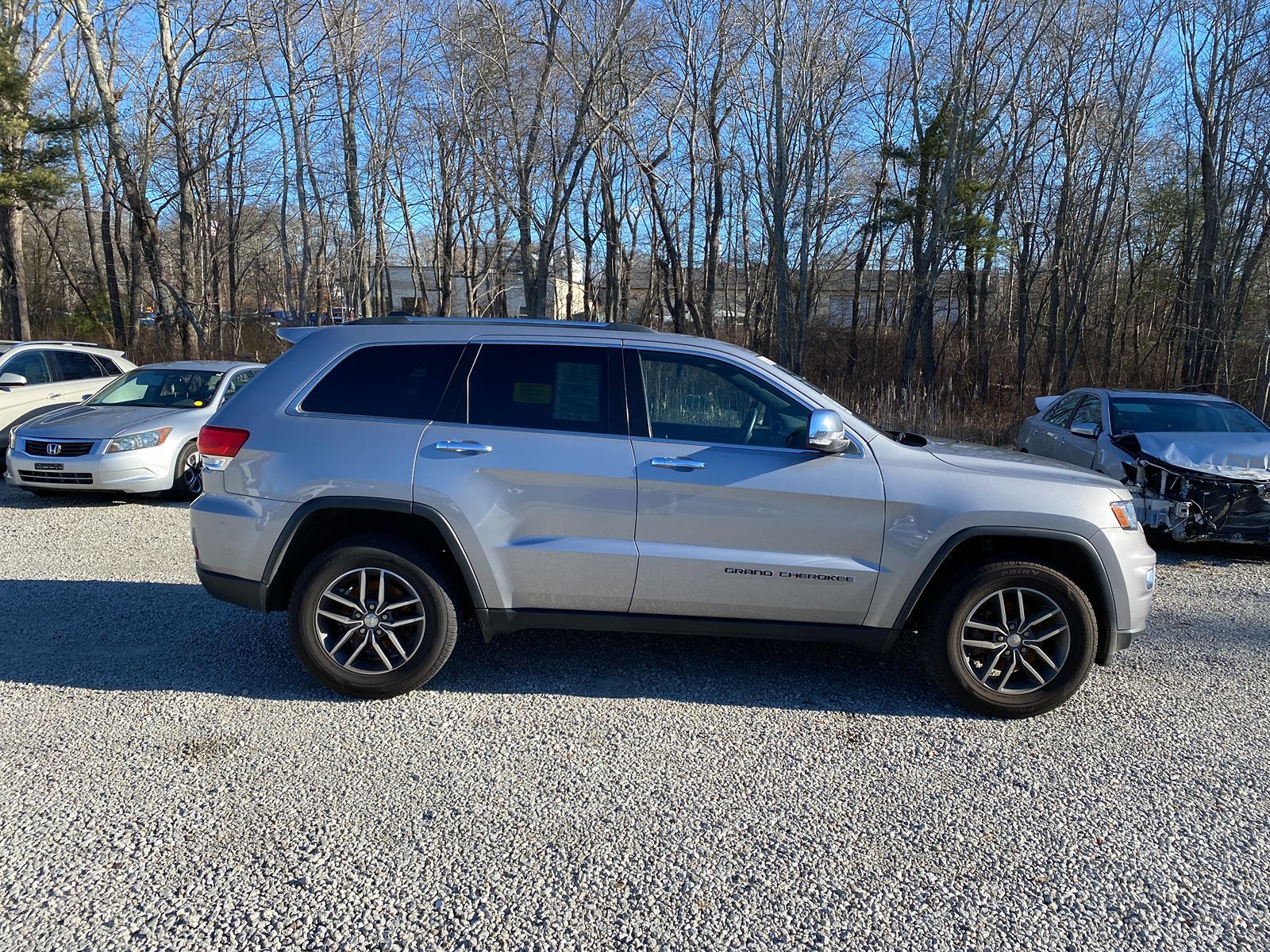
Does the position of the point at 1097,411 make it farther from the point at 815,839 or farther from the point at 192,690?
the point at 192,690

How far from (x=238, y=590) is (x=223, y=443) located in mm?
744

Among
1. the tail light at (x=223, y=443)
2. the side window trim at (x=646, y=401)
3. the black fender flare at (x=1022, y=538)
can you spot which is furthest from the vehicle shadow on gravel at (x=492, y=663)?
the side window trim at (x=646, y=401)

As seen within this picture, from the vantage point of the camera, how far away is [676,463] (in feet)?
13.0

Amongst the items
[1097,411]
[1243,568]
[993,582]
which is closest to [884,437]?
[993,582]

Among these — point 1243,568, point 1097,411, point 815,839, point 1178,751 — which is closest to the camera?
point 815,839

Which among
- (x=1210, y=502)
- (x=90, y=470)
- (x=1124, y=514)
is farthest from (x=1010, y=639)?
(x=90, y=470)

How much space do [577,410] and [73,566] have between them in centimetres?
481

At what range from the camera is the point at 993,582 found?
399 cm

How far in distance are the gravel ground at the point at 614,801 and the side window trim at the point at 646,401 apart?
4.26 ft

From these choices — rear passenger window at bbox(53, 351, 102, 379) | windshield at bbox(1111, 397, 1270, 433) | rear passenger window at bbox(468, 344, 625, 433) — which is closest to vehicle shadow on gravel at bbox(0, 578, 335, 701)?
rear passenger window at bbox(468, 344, 625, 433)

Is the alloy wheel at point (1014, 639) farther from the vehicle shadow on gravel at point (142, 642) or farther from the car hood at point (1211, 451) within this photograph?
the car hood at point (1211, 451)

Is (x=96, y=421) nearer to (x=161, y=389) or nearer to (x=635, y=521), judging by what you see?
(x=161, y=389)

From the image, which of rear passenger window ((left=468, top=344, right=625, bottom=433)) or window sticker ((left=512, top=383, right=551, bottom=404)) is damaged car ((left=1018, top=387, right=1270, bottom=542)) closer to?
rear passenger window ((left=468, top=344, right=625, bottom=433))

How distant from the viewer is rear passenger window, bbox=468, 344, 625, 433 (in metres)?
4.12
